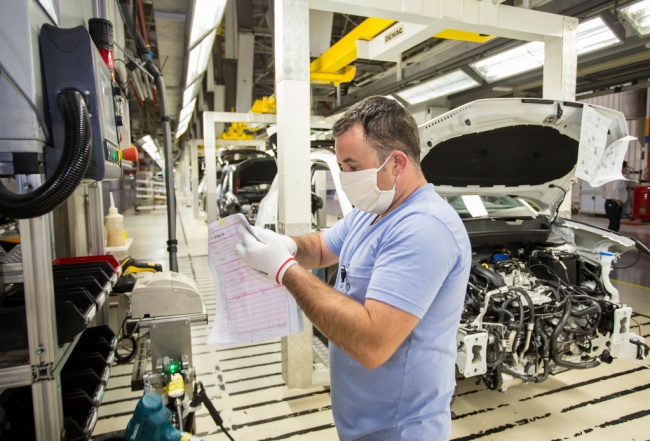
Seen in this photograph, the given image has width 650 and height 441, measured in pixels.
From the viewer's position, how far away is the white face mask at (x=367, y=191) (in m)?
1.36

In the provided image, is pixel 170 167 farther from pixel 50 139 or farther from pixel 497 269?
pixel 497 269

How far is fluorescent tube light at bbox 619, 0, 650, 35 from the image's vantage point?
3.99 m

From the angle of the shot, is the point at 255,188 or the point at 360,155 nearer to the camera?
the point at 360,155

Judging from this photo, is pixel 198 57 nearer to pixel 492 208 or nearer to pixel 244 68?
pixel 244 68

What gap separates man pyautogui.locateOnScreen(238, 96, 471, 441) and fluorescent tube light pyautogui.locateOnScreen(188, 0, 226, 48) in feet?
8.38

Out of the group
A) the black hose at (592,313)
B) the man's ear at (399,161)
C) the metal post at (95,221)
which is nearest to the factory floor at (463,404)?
the black hose at (592,313)

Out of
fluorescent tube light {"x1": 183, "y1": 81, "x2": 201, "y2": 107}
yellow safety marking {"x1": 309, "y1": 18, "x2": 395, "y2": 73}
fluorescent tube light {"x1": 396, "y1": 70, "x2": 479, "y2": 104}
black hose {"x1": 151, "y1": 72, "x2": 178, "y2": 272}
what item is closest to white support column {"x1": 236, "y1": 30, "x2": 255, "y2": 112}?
fluorescent tube light {"x1": 183, "y1": 81, "x2": 201, "y2": 107}

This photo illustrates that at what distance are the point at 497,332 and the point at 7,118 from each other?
8.44 ft

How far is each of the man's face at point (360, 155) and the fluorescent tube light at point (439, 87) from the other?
222 inches

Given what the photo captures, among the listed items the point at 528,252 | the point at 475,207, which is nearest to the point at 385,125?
the point at 528,252

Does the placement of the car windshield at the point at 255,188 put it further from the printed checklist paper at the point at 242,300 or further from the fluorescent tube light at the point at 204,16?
the printed checklist paper at the point at 242,300

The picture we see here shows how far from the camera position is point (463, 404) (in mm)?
2938

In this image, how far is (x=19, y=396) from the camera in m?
1.87

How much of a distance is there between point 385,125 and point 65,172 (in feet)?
3.32
